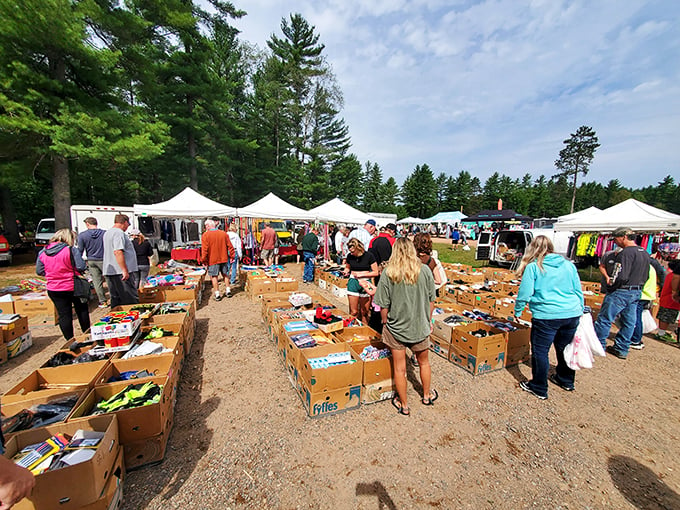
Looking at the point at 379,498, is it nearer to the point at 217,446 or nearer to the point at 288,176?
the point at 217,446

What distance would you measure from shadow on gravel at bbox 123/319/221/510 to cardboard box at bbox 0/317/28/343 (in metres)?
2.74

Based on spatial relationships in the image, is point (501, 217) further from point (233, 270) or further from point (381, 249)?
point (233, 270)

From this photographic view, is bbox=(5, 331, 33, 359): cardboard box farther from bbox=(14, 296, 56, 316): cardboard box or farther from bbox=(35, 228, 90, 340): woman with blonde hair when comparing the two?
bbox=(14, 296, 56, 316): cardboard box

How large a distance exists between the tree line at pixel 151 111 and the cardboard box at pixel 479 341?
12.0 m

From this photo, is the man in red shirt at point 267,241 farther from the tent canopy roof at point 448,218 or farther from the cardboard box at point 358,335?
the tent canopy roof at point 448,218

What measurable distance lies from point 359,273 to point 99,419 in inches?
133

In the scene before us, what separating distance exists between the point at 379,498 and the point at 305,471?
62 cm

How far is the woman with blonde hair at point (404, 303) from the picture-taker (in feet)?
8.95

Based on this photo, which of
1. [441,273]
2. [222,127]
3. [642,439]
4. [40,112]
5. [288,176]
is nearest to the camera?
[642,439]

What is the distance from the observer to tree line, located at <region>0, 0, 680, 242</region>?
28.9 ft

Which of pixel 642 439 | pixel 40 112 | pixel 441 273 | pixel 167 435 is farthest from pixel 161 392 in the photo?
pixel 40 112

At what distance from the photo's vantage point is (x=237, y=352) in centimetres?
429

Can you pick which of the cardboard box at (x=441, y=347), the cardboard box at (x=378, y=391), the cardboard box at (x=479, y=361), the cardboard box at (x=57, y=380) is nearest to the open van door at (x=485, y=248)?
the cardboard box at (x=441, y=347)

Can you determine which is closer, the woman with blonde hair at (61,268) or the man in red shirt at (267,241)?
the woman with blonde hair at (61,268)
